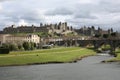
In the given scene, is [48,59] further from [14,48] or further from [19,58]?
[14,48]

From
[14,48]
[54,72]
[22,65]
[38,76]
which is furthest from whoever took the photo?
[14,48]

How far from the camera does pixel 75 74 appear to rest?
82.6 m

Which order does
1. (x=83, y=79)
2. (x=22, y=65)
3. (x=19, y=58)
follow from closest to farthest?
1. (x=83, y=79)
2. (x=22, y=65)
3. (x=19, y=58)

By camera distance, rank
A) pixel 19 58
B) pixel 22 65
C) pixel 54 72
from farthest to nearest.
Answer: pixel 19 58
pixel 22 65
pixel 54 72

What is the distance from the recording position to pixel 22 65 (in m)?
108

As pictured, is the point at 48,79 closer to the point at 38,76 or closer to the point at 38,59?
the point at 38,76

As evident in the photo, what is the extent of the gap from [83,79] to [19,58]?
46.1 m

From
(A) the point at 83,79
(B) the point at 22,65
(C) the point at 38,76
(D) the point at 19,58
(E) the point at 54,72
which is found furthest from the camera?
(D) the point at 19,58

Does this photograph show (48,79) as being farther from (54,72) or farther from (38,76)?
(54,72)

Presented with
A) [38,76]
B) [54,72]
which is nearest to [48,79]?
[38,76]

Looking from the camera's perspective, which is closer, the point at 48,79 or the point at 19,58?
the point at 48,79

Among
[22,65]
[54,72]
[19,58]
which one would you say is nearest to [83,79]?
[54,72]

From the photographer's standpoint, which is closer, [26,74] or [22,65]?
[26,74]

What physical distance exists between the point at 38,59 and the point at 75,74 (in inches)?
1489
